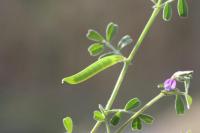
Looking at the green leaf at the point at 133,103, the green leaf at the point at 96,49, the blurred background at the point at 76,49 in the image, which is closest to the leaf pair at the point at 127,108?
the green leaf at the point at 133,103

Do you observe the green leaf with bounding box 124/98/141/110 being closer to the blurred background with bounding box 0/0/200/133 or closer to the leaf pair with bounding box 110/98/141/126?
the leaf pair with bounding box 110/98/141/126

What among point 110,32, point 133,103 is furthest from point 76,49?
point 133,103

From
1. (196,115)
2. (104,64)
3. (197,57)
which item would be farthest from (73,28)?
(104,64)

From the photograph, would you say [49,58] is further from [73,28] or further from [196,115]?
[196,115]

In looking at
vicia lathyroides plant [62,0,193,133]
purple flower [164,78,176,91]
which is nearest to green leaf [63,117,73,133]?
vicia lathyroides plant [62,0,193,133]

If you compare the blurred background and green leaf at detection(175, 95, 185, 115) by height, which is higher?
the blurred background

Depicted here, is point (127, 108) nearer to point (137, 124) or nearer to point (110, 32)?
point (137, 124)
